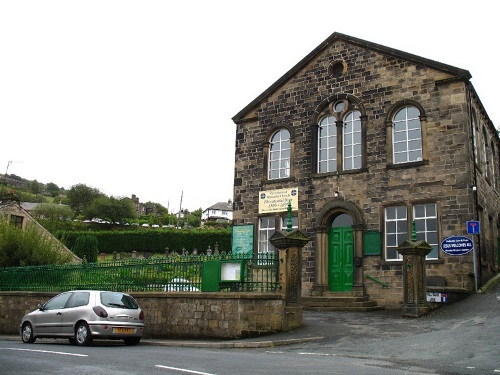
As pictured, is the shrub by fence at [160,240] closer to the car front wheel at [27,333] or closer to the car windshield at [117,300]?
the car front wheel at [27,333]

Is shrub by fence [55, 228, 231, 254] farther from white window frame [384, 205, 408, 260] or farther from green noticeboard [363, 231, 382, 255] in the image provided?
white window frame [384, 205, 408, 260]

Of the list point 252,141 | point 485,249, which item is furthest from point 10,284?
point 485,249

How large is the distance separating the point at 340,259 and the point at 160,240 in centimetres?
4090

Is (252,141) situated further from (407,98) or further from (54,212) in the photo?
(54,212)

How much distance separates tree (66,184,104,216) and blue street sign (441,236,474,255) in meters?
97.7

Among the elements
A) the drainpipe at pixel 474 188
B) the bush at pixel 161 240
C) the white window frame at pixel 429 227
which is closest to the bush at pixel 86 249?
the bush at pixel 161 240

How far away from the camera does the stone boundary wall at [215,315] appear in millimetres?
13891

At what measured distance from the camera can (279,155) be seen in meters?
23.8

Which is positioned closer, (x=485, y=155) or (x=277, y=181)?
(x=485, y=155)

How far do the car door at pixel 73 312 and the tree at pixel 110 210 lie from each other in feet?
266

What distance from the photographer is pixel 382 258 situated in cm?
1997

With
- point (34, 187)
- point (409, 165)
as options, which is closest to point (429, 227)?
point (409, 165)

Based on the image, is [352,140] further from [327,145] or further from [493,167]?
[493,167]

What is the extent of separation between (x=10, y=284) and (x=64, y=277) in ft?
12.0
